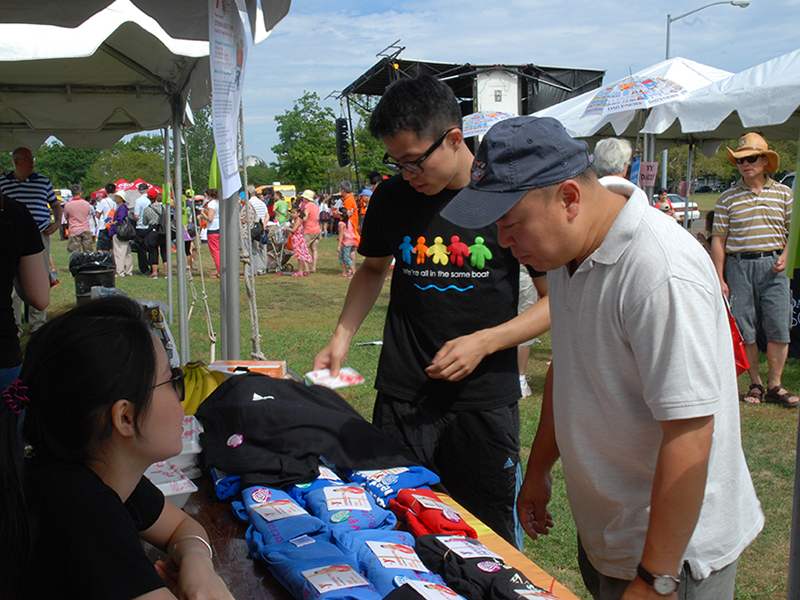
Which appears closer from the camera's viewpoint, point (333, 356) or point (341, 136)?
point (333, 356)

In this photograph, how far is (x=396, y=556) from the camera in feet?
5.00

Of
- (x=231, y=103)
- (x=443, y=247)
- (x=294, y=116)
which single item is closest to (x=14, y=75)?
(x=231, y=103)

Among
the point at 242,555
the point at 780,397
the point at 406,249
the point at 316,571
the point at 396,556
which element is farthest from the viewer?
the point at 780,397

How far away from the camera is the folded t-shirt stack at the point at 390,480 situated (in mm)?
1892

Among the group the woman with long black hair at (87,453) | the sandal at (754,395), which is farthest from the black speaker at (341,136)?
the woman with long black hair at (87,453)

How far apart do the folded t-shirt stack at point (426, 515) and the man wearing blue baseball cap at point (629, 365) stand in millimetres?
345

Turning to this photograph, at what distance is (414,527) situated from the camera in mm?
1708

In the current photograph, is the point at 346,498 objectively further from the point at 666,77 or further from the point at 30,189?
the point at 666,77

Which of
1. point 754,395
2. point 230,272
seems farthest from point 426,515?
point 754,395

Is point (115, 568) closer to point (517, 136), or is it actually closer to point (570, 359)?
point (570, 359)

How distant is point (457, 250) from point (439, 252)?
66mm

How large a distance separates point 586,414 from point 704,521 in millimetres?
330

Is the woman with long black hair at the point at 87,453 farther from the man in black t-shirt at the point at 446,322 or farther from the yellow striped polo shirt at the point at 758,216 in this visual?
the yellow striped polo shirt at the point at 758,216

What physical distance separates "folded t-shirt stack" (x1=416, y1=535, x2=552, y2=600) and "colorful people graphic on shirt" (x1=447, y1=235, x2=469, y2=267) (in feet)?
3.02
